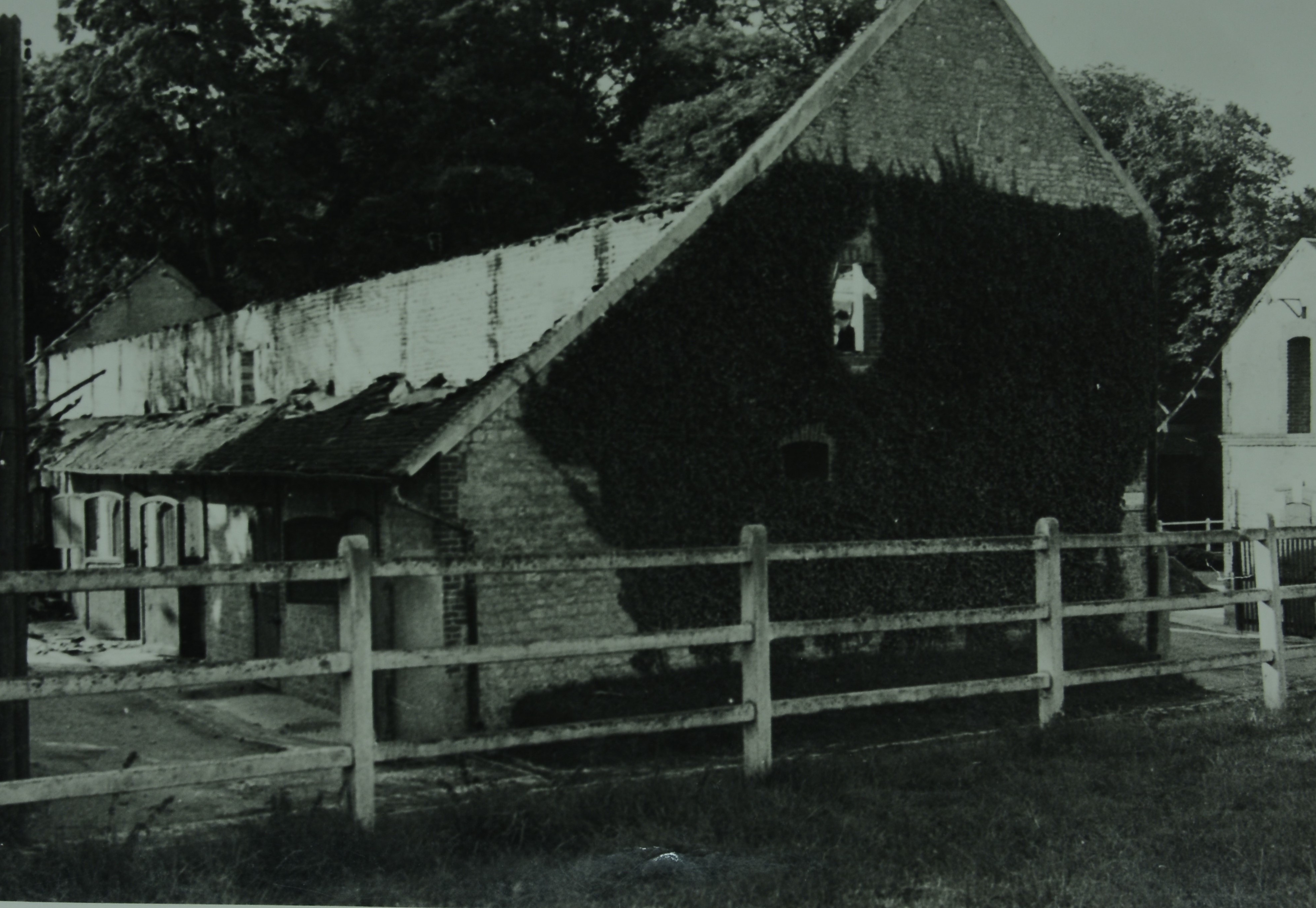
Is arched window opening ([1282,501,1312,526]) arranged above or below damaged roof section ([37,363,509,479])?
below

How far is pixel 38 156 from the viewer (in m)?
21.3

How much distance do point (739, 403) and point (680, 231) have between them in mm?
1720

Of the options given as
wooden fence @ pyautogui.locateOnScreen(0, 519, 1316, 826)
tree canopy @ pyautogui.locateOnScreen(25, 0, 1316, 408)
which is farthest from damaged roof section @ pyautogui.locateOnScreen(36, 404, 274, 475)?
wooden fence @ pyautogui.locateOnScreen(0, 519, 1316, 826)

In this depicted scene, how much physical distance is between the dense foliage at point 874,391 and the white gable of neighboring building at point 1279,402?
3.56 metres

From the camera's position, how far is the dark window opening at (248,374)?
20.4 metres

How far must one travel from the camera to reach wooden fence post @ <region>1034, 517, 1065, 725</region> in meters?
8.45

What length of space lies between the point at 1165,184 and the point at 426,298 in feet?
31.1

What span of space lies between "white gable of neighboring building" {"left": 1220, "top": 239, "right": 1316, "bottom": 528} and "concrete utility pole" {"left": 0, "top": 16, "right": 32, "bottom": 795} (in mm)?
15418

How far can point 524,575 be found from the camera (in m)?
11.0

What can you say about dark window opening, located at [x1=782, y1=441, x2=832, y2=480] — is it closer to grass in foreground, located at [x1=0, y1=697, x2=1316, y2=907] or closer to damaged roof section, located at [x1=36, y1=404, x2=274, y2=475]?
grass in foreground, located at [x1=0, y1=697, x2=1316, y2=907]

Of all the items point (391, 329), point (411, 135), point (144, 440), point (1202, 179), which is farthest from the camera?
point (411, 135)

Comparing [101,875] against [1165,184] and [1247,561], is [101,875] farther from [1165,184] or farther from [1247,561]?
[1247,561]

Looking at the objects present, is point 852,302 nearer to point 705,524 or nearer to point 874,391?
point 874,391

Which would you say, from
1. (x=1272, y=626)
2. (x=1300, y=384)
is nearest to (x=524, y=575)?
(x=1272, y=626)
